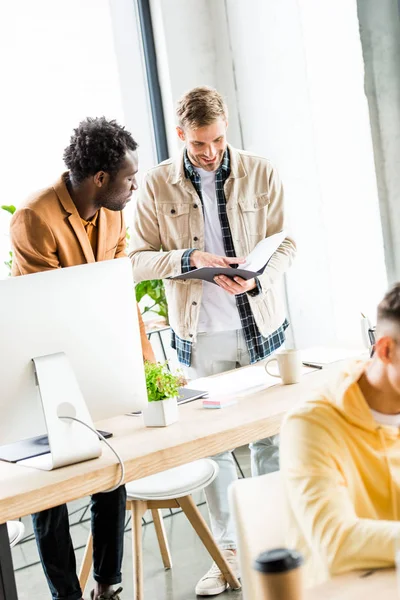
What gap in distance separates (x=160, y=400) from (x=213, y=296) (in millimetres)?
863

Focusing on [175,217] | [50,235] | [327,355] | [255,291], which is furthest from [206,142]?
[327,355]

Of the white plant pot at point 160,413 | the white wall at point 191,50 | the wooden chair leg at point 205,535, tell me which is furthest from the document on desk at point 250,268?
the white wall at point 191,50

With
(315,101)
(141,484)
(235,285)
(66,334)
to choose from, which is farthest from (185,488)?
(315,101)

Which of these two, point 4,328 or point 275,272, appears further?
point 275,272

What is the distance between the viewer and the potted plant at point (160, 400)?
2217 millimetres

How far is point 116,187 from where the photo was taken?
2.59m

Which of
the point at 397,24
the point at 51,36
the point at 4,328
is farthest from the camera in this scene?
the point at 51,36

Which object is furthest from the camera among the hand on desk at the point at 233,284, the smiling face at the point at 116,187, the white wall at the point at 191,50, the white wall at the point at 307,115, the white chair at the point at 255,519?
the white wall at the point at 191,50

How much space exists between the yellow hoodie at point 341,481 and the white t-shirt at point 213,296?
4.81 ft

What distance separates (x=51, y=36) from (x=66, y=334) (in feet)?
9.40

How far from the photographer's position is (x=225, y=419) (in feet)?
7.27

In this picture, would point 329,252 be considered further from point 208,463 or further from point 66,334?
point 66,334

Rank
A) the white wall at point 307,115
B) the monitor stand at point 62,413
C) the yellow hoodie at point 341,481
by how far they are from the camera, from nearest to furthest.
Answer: the yellow hoodie at point 341,481 < the monitor stand at point 62,413 < the white wall at point 307,115

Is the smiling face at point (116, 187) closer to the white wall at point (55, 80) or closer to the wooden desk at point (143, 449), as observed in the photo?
the wooden desk at point (143, 449)
